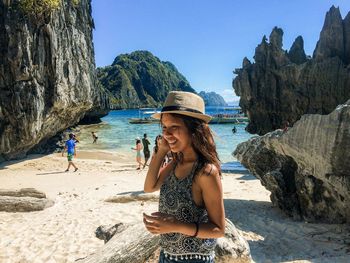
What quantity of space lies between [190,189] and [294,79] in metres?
37.9

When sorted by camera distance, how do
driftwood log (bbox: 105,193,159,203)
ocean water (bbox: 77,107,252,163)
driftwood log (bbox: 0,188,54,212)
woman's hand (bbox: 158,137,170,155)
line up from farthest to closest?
ocean water (bbox: 77,107,252,163) < driftwood log (bbox: 105,193,159,203) < driftwood log (bbox: 0,188,54,212) < woman's hand (bbox: 158,137,170,155)

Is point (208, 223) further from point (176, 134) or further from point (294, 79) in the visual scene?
point (294, 79)

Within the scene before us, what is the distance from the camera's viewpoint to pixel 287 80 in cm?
3838

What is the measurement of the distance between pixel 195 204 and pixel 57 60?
903 inches

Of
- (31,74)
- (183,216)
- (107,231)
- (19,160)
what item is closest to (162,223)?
(183,216)

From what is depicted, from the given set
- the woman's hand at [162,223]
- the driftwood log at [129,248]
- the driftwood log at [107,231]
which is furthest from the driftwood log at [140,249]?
the woman's hand at [162,223]

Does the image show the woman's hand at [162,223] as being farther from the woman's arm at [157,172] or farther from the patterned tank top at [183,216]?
the woman's arm at [157,172]

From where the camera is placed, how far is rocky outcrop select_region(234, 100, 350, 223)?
23.3 ft

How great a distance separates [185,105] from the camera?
2307mm

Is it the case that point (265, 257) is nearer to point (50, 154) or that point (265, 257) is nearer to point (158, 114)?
point (158, 114)

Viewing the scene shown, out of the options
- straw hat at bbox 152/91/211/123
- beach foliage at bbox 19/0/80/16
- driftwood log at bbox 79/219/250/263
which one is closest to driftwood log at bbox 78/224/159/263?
driftwood log at bbox 79/219/250/263

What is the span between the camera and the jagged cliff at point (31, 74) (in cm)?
2019

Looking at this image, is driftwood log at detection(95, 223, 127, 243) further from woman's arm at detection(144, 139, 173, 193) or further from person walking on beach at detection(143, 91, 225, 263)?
person walking on beach at detection(143, 91, 225, 263)

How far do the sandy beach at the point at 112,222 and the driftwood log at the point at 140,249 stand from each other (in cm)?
84
